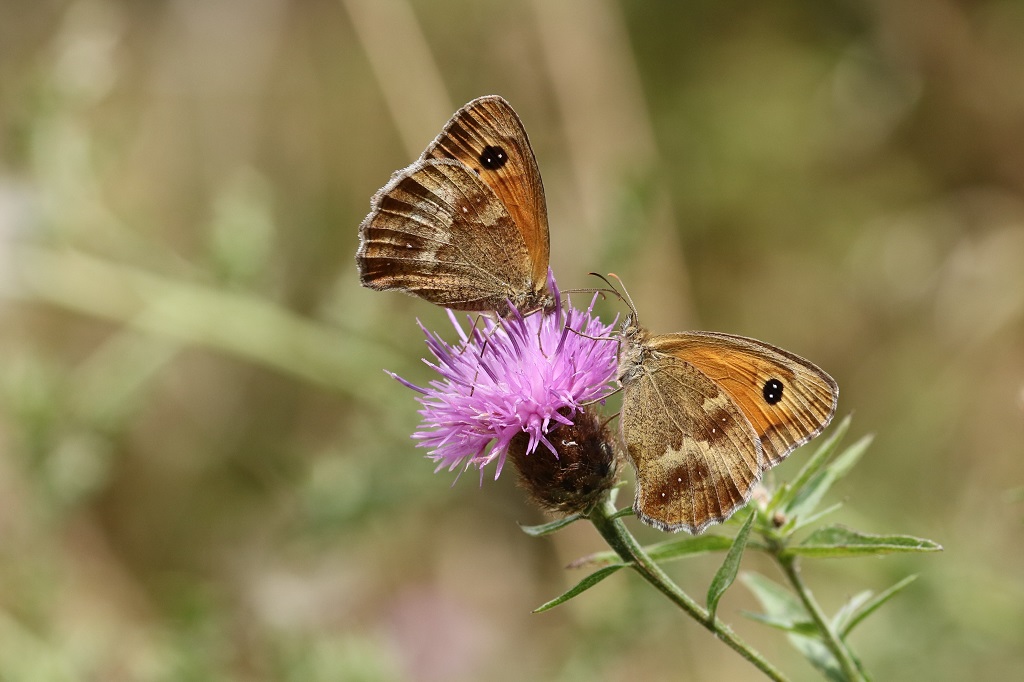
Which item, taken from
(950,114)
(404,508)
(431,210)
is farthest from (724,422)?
(950,114)

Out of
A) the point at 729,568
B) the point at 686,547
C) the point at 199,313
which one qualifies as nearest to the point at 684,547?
the point at 686,547

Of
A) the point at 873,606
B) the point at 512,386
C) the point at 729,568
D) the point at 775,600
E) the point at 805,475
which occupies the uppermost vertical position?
the point at 512,386

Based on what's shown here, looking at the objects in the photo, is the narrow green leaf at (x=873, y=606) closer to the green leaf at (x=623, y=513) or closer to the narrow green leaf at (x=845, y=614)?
the narrow green leaf at (x=845, y=614)

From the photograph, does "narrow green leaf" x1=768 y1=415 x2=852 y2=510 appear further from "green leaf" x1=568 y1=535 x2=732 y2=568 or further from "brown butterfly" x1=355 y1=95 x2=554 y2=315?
"brown butterfly" x1=355 y1=95 x2=554 y2=315

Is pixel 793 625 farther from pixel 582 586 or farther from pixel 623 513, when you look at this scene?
pixel 582 586

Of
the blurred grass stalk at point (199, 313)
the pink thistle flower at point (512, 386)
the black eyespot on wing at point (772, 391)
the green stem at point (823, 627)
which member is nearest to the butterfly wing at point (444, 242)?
the pink thistle flower at point (512, 386)

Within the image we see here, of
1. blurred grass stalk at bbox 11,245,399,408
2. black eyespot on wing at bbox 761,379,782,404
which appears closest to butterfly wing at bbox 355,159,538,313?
black eyespot on wing at bbox 761,379,782,404
